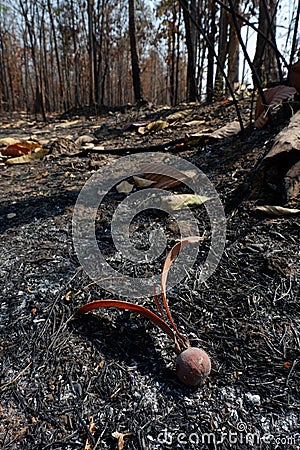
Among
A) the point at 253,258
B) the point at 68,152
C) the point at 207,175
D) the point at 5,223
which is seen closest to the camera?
the point at 253,258

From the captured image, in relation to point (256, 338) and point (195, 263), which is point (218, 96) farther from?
point (256, 338)

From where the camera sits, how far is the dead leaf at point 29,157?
10.5 feet

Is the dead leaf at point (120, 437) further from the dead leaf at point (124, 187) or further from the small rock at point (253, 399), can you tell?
the dead leaf at point (124, 187)

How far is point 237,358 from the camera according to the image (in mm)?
1019

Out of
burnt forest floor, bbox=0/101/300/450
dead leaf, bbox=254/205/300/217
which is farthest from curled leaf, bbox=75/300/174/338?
dead leaf, bbox=254/205/300/217

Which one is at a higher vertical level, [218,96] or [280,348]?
[218,96]

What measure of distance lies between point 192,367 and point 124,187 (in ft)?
4.60

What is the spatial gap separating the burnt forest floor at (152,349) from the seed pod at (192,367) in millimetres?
33

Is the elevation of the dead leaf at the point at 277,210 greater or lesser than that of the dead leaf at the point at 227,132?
lesser

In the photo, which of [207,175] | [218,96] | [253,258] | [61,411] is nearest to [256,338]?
[253,258]

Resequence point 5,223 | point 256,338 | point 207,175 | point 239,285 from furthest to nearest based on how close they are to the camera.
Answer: point 207,175
point 5,223
point 239,285
point 256,338

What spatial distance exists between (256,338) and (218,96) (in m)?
4.15

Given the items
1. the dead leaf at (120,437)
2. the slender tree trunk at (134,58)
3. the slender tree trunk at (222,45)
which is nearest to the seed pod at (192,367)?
the dead leaf at (120,437)

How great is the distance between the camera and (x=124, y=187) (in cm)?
215
